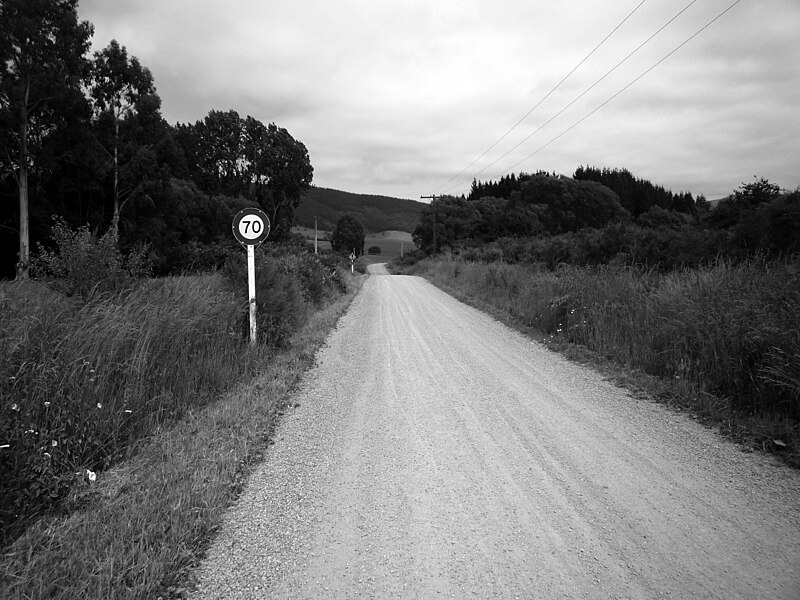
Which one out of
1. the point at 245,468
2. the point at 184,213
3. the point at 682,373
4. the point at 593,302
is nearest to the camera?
the point at 245,468

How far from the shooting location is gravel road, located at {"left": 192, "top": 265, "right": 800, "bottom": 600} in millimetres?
2496

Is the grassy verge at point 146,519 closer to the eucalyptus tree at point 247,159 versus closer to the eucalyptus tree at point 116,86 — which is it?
the eucalyptus tree at point 116,86

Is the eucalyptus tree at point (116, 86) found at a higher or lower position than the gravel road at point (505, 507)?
higher

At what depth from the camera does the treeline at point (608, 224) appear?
11844 mm

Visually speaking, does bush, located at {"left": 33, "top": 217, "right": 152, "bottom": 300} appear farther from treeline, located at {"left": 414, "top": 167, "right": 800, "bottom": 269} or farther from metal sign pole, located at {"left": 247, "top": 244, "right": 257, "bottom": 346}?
treeline, located at {"left": 414, "top": 167, "right": 800, "bottom": 269}

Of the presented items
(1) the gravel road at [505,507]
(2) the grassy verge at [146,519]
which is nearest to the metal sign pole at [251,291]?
(1) the gravel road at [505,507]

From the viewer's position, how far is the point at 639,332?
24.5ft

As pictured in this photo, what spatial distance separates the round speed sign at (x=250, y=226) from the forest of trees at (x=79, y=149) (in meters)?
17.6

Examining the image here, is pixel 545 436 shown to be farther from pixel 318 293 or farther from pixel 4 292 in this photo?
pixel 318 293

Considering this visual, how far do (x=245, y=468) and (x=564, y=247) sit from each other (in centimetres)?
2261

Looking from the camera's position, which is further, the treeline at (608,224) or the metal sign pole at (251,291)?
the treeline at (608,224)

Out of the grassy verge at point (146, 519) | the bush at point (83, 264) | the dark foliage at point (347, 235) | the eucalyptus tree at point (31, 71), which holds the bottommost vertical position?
the grassy verge at point (146, 519)

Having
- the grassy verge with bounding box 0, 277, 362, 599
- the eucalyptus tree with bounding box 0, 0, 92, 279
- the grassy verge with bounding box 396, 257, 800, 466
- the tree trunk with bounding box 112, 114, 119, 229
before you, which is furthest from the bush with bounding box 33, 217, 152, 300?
the tree trunk with bounding box 112, 114, 119, 229

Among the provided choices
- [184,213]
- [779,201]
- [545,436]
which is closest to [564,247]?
[779,201]
